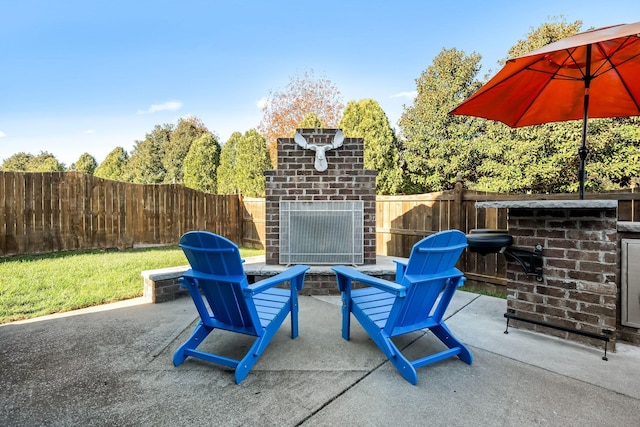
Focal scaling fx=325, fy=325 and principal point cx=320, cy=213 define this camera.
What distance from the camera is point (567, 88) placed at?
3379 mm

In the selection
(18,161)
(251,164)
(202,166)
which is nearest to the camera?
(251,164)

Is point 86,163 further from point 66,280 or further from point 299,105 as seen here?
point 66,280

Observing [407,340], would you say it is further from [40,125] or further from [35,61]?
[40,125]

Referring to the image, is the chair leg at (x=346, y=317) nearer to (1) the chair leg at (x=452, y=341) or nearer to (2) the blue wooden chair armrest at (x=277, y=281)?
(2) the blue wooden chair armrest at (x=277, y=281)

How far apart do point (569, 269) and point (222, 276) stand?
108 inches

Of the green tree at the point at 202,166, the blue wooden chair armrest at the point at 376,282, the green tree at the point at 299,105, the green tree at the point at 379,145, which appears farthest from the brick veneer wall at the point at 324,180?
the green tree at the point at 202,166

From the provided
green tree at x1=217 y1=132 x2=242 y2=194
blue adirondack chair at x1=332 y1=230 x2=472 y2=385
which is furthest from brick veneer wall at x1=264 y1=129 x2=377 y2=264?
green tree at x1=217 y1=132 x2=242 y2=194

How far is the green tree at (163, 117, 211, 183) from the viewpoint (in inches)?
884

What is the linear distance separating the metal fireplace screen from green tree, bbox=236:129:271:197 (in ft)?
28.3

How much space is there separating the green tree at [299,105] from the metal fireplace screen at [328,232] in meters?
12.3

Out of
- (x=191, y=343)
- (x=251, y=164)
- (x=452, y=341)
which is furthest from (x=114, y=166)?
(x=452, y=341)

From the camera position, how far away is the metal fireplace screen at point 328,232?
454 cm

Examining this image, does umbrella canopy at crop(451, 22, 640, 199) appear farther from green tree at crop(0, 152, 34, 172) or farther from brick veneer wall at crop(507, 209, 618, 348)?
green tree at crop(0, 152, 34, 172)

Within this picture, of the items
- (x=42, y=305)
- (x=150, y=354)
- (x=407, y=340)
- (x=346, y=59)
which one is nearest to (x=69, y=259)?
(x=42, y=305)
